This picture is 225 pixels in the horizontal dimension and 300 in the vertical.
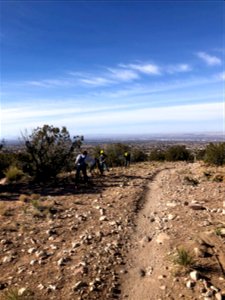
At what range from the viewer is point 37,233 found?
33.9 feet

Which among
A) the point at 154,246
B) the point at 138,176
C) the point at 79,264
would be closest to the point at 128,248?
the point at 154,246

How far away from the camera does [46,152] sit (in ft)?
74.8

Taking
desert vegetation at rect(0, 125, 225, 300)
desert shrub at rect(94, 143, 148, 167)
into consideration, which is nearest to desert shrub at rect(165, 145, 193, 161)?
desert shrub at rect(94, 143, 148, 167)

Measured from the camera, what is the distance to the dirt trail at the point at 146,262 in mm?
6795

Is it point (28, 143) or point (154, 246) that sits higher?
point (28, 143)

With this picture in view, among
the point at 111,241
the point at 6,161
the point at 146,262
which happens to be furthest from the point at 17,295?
the point at 6,161

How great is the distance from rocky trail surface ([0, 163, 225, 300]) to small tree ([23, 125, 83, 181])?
7.12m

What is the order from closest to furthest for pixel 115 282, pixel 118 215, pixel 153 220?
pixel 115 282, pixel 153 220, pixel 118 215

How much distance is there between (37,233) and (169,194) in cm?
719

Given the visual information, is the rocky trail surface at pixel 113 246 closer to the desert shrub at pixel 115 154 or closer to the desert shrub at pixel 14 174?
the desert shrub at pixel 14 174

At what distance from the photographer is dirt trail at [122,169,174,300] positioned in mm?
6795

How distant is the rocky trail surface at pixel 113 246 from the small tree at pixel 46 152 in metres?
7.12

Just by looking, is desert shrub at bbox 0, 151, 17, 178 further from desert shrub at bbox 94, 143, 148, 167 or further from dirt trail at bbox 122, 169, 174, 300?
dirt trail at bbox 122, 169, 174, 300

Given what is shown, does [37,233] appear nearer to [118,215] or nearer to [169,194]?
[118,215]
